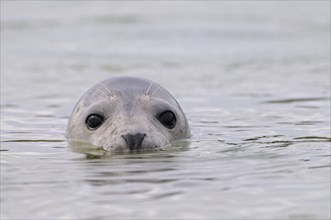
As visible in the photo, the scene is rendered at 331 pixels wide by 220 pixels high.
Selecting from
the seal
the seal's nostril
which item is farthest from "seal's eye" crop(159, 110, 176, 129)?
the seal's nostril

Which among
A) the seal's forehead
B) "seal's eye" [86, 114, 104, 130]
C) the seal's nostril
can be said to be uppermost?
the seal's forehead

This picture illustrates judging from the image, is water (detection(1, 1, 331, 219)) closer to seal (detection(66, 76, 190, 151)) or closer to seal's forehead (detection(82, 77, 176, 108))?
seal (detection(66, 76, 190, 151))

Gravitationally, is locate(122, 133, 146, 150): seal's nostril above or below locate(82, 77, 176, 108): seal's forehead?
below

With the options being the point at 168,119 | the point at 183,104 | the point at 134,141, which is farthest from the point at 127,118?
the point at 183,104

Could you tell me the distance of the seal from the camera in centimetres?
713

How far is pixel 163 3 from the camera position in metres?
20.4

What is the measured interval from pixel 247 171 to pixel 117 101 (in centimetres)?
164

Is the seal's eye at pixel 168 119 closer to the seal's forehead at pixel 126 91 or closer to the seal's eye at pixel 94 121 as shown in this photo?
the seal's forehead at pixel 126 91

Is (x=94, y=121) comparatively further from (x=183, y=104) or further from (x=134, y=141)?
(x=183, y=104)

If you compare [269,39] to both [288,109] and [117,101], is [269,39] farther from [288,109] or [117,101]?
[117,101]

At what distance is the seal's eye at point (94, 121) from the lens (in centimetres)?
765

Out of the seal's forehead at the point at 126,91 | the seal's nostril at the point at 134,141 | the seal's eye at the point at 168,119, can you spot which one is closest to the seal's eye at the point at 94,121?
the seal's forehead at the point at 126,91

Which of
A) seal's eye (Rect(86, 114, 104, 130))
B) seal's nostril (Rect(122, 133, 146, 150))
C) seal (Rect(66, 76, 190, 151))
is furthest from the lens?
seal's eye (Rect(86, 114, 104, 130))

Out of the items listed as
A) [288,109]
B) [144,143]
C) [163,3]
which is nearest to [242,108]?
[288,109]
